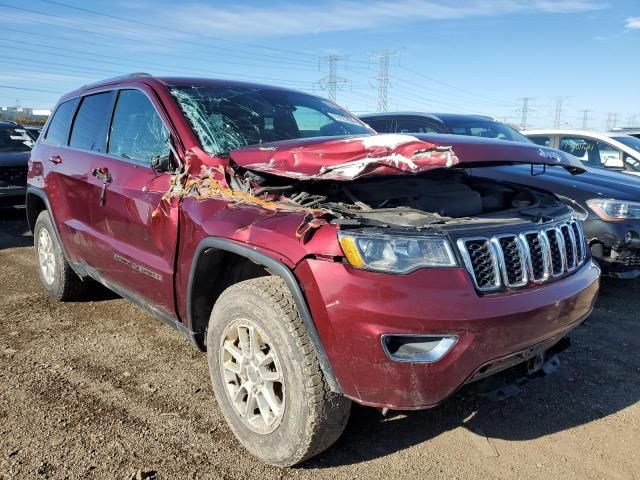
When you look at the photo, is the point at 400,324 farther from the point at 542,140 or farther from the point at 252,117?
the point at 542,140

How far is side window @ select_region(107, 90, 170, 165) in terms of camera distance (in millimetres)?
3276

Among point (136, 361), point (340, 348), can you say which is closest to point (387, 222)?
point (340, 348)

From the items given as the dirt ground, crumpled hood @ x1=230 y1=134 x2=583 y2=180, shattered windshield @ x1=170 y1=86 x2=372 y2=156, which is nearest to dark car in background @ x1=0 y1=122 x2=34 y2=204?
the dirt ground

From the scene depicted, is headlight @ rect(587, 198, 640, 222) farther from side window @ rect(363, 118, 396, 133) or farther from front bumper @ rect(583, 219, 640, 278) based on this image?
side window @ rect(363, 118, 396, 133)

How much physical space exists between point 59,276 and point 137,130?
1.83m

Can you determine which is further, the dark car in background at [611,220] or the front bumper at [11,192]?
the front bumper at [11,192]

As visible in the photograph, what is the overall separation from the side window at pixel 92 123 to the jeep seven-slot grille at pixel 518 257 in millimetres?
2757

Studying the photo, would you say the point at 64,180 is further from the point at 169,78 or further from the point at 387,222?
the point at 387,222

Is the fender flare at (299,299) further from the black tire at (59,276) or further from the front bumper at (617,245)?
the front bumper at (617,245)

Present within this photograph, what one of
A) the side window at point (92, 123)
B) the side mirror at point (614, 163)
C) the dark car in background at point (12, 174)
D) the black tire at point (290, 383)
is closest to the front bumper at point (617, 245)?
the side mirror at point (614, 163)

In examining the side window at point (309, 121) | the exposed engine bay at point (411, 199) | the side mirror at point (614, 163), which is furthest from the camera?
the side mirror at point (614, 163)

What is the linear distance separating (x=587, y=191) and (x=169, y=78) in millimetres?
3770

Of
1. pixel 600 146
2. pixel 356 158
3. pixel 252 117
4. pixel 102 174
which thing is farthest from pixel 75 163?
pixel 600 146

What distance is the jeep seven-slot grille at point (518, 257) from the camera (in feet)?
7.44
